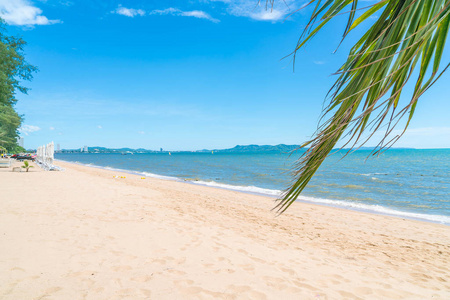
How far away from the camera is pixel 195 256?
4422 mm

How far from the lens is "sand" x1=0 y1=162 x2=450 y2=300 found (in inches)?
133

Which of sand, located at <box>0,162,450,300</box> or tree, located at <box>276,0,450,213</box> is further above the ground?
tree, located at <box>276,0,450,213</box>

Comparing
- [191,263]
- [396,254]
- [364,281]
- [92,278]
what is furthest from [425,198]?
[92,278]

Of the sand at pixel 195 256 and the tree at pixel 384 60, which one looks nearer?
the tree at pixel 384 60

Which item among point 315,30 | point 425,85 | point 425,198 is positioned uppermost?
point 315,30

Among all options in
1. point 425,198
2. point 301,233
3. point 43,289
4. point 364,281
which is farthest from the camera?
point 425,198

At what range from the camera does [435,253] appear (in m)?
6.19

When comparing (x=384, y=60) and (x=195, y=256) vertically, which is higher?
(x=384, y=60)

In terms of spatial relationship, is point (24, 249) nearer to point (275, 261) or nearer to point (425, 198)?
point (275, 261)

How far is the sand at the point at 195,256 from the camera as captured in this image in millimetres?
3369

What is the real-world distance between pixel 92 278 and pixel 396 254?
6.29 m

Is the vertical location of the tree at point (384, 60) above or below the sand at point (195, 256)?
above

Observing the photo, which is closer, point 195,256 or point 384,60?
point 384,60

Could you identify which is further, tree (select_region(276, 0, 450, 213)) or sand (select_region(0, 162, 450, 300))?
sand (select_region(0, 162, 450, 300))
